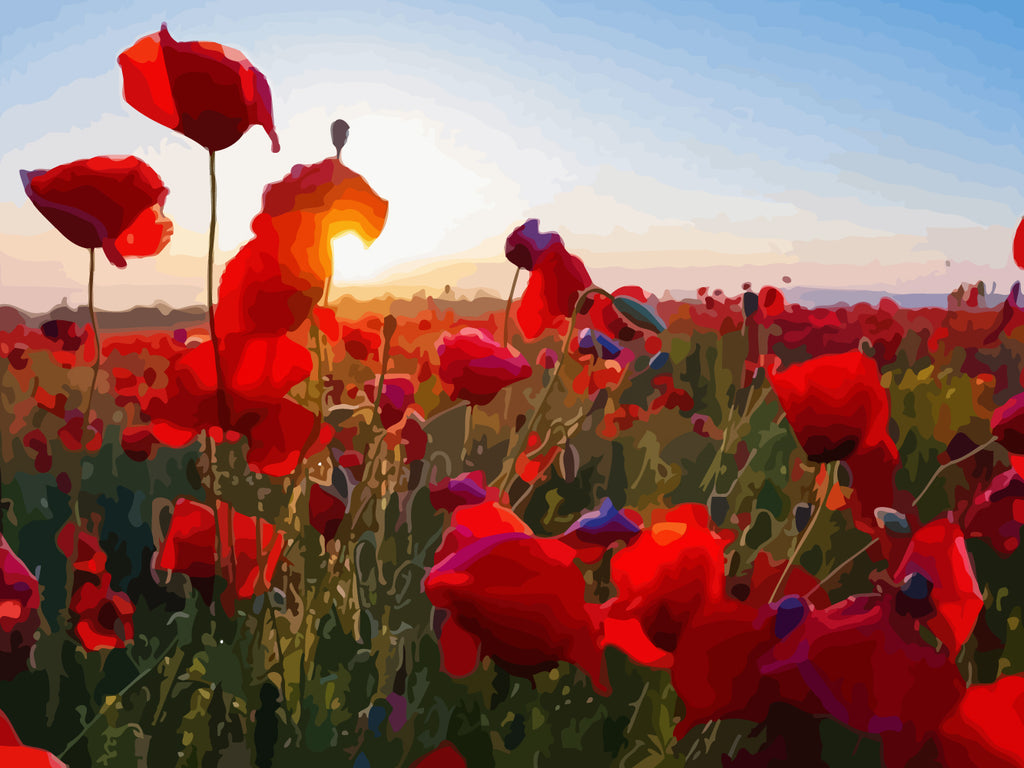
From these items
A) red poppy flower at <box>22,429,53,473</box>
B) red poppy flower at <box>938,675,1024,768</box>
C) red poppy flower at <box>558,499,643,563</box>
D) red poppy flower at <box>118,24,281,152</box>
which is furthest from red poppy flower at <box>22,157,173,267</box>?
red poppy flower at <box>22,429,53,473</box>

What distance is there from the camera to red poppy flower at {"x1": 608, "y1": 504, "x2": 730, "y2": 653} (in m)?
0.66

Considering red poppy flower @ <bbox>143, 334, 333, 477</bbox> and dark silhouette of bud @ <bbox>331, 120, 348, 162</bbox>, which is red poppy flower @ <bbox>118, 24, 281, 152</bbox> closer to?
dark silhouette of bud @ <bbox>331, 120, 348, 162</bbox>

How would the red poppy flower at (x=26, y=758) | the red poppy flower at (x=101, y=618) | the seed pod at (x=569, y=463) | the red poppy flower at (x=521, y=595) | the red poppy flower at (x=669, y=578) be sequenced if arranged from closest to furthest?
1. the red poppy flower at (x=26, y=758)
2. the red poppy flower at (x=521, y=595)
3. the red poppy flower at (x=669, y=578)
4. the red poppy flower at (x=101, y=618)
5. the seed pod at (x=569, y=463)

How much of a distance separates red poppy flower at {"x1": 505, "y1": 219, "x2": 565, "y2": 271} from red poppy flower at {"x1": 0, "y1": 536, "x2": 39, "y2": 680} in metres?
0.81

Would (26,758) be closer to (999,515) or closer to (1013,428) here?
(1013,428)

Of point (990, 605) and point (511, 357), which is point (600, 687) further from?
point (990, 605)

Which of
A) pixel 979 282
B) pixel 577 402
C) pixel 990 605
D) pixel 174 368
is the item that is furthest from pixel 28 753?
pixel 979 282

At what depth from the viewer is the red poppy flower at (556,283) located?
4.07ft

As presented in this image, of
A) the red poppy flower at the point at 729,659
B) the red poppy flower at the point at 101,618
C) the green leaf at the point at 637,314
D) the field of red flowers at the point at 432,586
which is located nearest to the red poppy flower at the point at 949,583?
the field of red flowers at the point at 432,586

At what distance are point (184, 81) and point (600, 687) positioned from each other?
0.75 m

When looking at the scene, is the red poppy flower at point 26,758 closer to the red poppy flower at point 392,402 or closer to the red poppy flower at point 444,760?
the red poppy flower at point 444,760

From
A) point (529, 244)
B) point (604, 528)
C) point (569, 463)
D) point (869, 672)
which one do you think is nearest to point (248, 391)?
point (604, 528)

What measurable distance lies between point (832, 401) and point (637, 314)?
31 cm

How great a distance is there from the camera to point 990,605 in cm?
144
